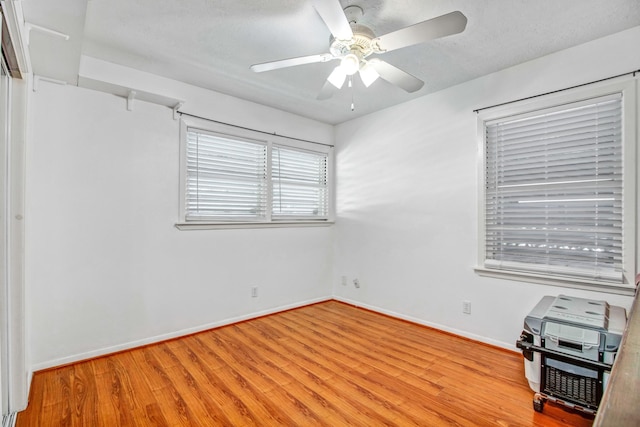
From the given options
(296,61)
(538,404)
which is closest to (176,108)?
(296,61)

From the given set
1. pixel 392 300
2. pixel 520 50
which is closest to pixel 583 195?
pixel 520 50

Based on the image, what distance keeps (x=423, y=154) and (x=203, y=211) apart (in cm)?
242

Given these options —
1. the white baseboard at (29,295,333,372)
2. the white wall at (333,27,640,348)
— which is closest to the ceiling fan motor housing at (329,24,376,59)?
the white wall at (333,27,640,348)

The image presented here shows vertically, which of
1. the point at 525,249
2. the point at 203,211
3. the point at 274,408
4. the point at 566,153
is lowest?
the point at 274,408

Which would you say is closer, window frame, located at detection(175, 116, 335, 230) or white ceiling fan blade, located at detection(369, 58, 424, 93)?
white ceiling fan blade, located at detection(369, 58, 424, 93)

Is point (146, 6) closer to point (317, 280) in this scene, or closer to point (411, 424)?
point (411, 424)

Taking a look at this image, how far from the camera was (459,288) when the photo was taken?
10.3 feet

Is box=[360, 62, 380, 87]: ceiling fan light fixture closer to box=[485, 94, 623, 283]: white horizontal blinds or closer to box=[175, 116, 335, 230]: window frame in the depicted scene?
box=[485, 94, 623, 283]: white horizontal blinds

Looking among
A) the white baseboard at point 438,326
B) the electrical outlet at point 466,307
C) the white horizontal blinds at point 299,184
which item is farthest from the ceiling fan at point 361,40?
the white baseboard at point 438,326

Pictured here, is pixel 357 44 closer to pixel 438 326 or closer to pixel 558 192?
pixel 558 192

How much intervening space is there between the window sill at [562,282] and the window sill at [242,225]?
2045mm

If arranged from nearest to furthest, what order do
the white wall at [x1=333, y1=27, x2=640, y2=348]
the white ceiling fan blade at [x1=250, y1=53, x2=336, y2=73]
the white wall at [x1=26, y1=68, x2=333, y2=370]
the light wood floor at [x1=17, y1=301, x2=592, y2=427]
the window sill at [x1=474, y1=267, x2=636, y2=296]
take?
the light wood floor at [x1=17, y1=301, x2=592, y2=427] → the white ceiling fan blade at [x1=250, y1=53, x2=336, y2=73] → the window sill at [x1=474, y1=267, x2=636, y2=296] → the white wall at [x1=26, y1=68, x2=333, y2=370] → the white wall at [x1=333, y1=27, x2=640, y2=348]

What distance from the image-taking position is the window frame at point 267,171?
10.2 feet

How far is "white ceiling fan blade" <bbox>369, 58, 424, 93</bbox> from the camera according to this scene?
2.10 meters
